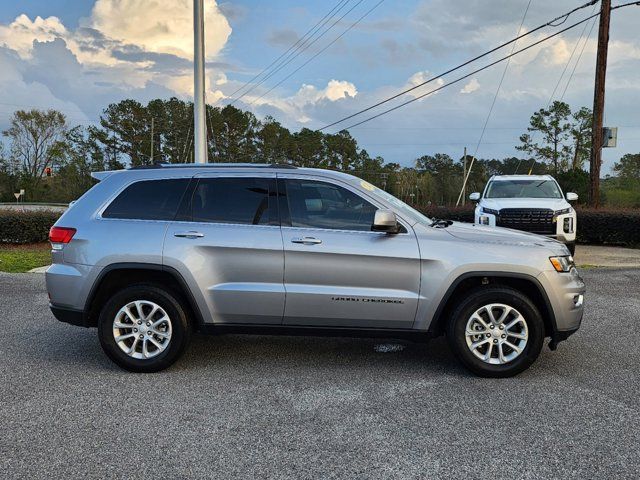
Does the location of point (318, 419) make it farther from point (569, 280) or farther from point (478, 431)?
point (569, 280)

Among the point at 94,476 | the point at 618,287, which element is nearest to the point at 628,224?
the point at 618,287

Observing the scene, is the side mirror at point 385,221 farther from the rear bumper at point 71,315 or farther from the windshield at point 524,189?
the windshield at point 524,189

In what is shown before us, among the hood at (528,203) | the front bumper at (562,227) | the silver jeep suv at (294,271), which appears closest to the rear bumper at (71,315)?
the silver jeep suv at (294,271)

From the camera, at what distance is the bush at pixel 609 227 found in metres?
15.6

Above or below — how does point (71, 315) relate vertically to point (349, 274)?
below

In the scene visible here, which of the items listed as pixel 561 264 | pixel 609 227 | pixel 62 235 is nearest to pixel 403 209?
pixel 561 264

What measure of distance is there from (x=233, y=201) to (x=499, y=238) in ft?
7.74

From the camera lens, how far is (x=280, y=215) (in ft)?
16.0

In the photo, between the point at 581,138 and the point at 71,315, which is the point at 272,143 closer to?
the point at 581,138

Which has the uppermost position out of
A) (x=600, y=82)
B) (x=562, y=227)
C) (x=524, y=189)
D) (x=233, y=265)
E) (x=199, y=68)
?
(x=600, y=82)

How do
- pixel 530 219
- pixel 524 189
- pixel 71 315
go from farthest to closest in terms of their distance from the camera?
pixel 524 189
pixel 530 219
pixel 71 315

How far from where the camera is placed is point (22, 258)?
13023mm

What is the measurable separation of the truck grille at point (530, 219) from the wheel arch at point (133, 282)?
28.0ft

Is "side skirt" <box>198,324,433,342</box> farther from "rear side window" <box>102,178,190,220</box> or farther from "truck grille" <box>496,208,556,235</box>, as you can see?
"truck grille" <box>496,208,556,235</box>
